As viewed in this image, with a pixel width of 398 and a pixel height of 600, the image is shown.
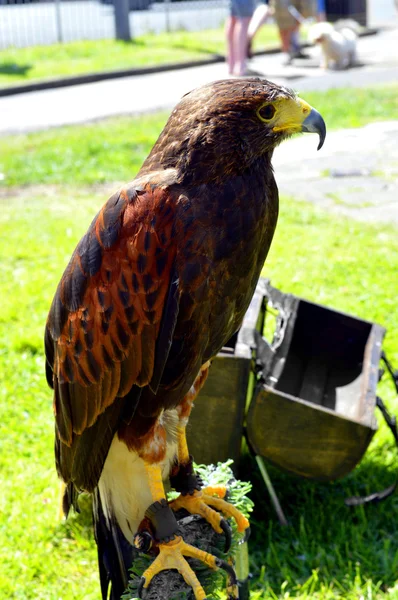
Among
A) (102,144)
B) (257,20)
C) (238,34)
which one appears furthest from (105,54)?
(102,144)

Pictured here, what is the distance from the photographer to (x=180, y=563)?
2326 millimetres

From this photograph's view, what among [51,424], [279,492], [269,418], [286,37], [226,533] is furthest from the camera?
[286,37]

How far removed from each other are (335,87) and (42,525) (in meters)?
10.00

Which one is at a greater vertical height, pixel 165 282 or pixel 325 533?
pixel 165 282

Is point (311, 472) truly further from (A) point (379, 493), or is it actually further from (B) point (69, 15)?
(B) point (69, 15)

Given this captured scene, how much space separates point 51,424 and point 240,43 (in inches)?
400

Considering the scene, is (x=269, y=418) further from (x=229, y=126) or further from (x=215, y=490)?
(x=229, y=126)

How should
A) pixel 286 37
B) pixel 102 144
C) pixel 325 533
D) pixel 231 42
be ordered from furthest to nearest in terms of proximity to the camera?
pixel 286 37, pixel 231 42, pixel 102 144, pixel 325 533

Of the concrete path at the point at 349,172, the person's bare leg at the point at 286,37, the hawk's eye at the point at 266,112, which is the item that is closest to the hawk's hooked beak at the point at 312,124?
the hawk's eye at the point at 266,112

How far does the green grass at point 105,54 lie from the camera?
14.2 meters

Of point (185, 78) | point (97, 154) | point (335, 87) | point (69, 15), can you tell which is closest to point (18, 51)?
point (69, 15)

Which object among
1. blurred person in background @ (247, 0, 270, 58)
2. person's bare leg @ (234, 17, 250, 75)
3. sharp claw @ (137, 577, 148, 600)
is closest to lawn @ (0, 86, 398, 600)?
sharp claw @ (137, 577, 148, 600)

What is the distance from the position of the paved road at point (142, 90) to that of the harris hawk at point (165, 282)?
28.2ft

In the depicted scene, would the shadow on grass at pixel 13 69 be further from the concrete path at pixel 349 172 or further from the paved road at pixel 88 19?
the concrete path at pixel 349 172
